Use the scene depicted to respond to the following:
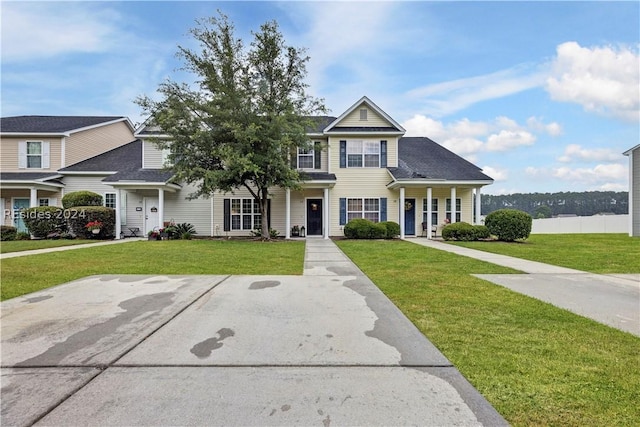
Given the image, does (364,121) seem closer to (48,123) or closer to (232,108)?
(232,108)

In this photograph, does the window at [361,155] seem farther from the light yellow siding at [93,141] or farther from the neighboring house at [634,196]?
the light yellow siding at [93,141]

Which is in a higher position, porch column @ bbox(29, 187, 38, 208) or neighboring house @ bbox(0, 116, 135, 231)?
neighboring house @ bbox(0, 116, 135, 231)

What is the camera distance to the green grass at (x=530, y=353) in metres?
2.25

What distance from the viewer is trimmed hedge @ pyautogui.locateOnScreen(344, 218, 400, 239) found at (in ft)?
55.7

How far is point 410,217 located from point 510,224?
526 centimetres

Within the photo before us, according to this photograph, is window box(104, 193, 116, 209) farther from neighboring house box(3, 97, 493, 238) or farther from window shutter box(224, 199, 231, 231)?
window shutter box(224, 199, 231, 231)

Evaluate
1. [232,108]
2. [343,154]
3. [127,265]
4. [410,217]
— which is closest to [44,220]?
[232,108]

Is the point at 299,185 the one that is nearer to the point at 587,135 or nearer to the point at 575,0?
the point at 575,0

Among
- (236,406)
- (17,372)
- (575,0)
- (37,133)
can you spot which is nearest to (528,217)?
(575,0)

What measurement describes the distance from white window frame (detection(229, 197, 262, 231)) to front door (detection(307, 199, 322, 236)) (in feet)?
9.84

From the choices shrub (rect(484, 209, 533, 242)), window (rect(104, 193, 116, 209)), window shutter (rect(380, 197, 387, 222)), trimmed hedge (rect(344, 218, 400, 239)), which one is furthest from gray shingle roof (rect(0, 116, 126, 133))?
shrub (rect(484, 209, 533, 242))

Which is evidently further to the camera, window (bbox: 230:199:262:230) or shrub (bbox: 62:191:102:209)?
window (bbox: 230:199:262:230)

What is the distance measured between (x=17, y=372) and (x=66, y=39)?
1136 centimetres

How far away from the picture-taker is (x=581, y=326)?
156 inches
